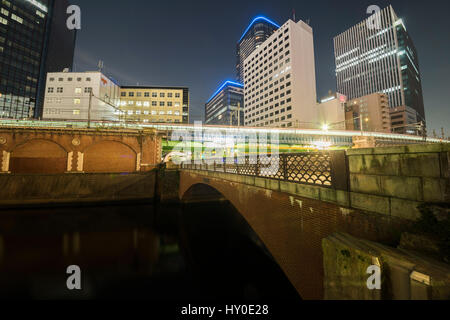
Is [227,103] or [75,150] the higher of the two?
[227,103]

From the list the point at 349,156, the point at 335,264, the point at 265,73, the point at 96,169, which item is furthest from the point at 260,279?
the point at 265,73

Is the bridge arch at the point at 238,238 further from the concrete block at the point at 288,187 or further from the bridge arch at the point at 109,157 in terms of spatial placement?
the bridge arch at the point at 109,157

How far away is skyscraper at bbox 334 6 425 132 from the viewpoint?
8994 centimetres

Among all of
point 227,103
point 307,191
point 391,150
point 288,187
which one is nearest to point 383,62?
point 227,103

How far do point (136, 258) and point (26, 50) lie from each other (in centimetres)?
10078

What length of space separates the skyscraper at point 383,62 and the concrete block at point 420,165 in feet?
375

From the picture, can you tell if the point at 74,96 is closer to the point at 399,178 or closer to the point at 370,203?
the point at 370,203

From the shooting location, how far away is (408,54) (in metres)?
93.4

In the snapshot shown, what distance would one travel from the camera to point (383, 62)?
94750mm

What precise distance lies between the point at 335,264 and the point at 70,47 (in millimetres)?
146706

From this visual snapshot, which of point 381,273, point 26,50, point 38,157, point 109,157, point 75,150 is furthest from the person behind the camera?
point 26,50

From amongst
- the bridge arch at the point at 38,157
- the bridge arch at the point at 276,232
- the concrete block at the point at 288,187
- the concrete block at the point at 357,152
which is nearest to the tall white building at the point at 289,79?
the bridge arch at the point at 276,232

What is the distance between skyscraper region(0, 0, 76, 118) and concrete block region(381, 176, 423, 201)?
79.3 meters
